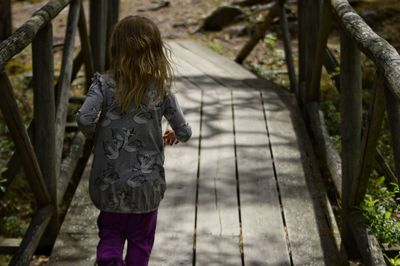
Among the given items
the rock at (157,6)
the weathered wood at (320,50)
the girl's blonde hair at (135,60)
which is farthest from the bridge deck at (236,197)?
the rock at (157,6)

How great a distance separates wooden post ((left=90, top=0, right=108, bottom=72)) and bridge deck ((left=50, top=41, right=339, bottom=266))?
2.82 feet

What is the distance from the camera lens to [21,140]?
4.68 meters

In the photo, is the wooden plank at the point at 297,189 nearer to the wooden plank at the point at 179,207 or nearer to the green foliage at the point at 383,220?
the green foliage at the point at 383,220

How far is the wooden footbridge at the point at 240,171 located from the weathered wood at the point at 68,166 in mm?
13

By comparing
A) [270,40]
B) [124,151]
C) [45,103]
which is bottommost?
[270,40]

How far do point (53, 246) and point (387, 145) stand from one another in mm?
3761

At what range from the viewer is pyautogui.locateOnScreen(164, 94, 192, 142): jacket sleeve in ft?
13.0

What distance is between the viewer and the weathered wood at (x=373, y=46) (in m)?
3.71

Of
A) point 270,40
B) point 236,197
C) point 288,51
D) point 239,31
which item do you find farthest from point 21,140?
point 239,31

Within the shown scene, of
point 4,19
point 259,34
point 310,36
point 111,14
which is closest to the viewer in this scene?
point 310,36

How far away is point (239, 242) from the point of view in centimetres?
503

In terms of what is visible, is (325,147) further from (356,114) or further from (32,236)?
(32,236)

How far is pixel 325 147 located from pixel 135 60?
2.92m

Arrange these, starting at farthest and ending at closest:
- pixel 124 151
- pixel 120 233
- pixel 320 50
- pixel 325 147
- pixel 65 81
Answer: pixel 320 50 → pixel 325 147 → pixel 65 81 → pixel 120 233 → pixel 124 151
